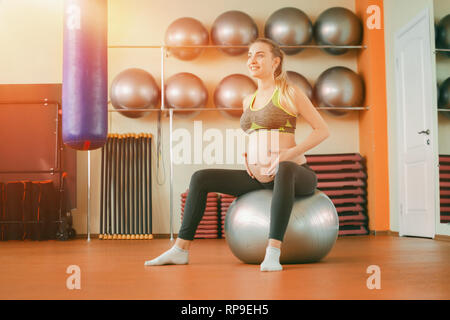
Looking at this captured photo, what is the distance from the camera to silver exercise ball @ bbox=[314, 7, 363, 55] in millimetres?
5688

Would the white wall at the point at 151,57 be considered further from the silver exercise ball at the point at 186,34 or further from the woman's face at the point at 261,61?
the woman's face at the point at 261,61

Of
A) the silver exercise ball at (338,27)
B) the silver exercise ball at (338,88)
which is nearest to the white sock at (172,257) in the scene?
the silver exercise ball at (338,88)

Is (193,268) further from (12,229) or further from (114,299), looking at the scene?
(12,229)

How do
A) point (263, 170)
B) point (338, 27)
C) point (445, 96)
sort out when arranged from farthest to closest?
point (338, 27), point (445, 96), point (263, 170)

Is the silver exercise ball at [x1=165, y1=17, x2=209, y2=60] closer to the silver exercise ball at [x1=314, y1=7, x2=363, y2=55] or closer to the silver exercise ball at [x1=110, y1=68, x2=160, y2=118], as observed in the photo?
the silver exercise ball at [x1=110, y1=68, x2=160, y2=118]

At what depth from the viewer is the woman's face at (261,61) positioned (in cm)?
281

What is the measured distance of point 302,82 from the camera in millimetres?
5617

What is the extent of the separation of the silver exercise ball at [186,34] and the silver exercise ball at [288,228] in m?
3.24

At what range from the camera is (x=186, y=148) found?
19.8 feet

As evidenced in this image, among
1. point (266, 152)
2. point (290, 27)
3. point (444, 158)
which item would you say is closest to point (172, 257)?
point (266, 152)

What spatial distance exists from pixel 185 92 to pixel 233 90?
0.48m

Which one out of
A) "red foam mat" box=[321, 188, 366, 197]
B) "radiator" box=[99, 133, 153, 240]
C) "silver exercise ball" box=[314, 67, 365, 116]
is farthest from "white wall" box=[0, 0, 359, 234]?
A: "red foam mat" box=[321, 188, 366, 197]

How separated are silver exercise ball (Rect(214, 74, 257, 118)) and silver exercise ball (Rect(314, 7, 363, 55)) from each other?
921 millimetres

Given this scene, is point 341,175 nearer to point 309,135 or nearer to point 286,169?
point 309,135
